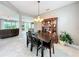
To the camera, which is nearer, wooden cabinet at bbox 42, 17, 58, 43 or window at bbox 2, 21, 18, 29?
wooden cabinet at bbox 42, 17, 58, 43

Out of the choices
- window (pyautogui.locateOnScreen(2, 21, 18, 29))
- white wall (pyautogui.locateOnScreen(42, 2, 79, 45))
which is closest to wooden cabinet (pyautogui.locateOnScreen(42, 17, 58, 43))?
white wall (pyautogui.locateOnScreen(42, 2, 79, 45))

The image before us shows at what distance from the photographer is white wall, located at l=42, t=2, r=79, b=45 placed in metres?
5.44

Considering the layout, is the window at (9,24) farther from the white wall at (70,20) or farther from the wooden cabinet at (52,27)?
the white wall at (70,20)

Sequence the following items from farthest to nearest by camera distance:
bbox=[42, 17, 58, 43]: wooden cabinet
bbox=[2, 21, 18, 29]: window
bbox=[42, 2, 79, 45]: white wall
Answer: bbox=[2, 21, 18, 29]: window < bbox=[42, 17, 58, 43]: wooden cabinet < bbox=[42, 2, 79, 45]: white wall

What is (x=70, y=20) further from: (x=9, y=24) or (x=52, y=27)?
(x=9, y=24)

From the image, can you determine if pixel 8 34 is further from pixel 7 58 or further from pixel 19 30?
pixel 7 58

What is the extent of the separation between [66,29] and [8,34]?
230 inches

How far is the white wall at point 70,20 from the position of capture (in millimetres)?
5441

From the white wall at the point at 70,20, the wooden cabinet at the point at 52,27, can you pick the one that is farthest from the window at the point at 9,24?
the white wall at the point at 70,20

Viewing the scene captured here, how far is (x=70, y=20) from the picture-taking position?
5.92m

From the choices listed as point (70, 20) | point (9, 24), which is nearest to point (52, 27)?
point (70, 20)

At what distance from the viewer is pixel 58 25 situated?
23.5 feet

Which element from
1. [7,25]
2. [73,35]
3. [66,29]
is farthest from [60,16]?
[7,25]

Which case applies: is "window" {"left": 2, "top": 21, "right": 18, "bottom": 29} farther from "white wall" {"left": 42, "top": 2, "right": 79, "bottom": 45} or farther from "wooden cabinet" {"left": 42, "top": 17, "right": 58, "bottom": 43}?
"white wall" {"left": 42, "top": 2, "right": 79, "bottom": 45}
